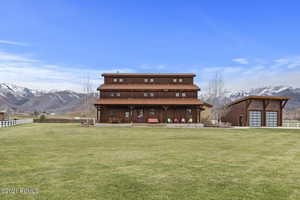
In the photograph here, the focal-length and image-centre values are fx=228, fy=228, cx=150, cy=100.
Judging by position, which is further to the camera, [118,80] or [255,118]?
[118,80]

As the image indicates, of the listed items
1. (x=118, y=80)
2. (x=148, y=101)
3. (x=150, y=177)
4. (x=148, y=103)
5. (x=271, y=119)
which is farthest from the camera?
(x=118, y=80)

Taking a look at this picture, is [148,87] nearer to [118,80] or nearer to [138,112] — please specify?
[138,112]

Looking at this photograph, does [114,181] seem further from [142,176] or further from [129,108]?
[129,108]

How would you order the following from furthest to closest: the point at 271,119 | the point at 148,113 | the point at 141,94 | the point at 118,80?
1. the point at 118,80
2. the point at 141,94
3. the point at 148,113
4. the point at 271,119

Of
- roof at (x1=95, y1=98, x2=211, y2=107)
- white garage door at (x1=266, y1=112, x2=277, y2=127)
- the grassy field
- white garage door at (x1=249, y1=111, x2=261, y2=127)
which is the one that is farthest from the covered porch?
the grassy field

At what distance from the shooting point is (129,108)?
42.6m

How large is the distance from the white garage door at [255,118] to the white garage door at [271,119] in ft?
5.19

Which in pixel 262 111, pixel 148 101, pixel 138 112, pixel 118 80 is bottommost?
pixel 138 112

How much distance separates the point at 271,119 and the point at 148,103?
22.4 metres

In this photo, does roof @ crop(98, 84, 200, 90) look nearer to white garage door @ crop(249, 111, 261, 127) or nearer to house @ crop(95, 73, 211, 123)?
house @ crop(95, 73, 211, 123)

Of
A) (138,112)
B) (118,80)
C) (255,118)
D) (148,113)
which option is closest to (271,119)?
(255,118)

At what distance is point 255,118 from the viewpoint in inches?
1602

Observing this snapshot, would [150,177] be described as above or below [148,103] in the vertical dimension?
below

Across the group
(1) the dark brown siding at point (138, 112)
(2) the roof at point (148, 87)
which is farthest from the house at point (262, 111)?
(2) the roof at point (148, 87)
